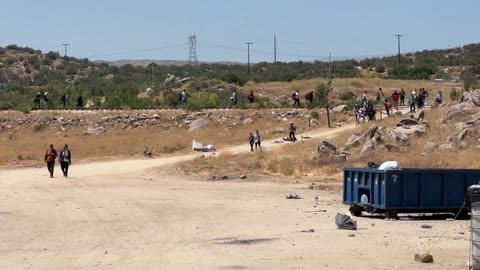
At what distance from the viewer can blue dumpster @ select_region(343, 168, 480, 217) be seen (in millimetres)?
23969

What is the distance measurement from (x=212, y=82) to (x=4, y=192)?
176 feet

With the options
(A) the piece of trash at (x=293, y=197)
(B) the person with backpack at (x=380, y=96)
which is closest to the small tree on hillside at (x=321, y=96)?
(B) the person with backpack at (x=380, y=96)

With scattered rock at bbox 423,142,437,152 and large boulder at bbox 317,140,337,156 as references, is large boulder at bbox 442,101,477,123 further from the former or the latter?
large boulder at bbox 317,140,337,156

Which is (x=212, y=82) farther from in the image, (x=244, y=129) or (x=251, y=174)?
(x=251, y=174)

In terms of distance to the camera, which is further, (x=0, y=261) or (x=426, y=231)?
(x=426, y=231)

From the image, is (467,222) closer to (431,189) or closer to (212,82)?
(431,189)

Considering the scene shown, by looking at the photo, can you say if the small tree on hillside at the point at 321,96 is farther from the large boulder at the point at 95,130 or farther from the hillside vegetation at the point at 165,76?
the large boulder at the point at 95,130

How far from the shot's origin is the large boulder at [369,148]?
140ft

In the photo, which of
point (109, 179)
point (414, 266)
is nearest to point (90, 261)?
point (414, 266)

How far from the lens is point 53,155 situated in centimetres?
4069

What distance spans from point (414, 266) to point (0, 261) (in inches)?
295

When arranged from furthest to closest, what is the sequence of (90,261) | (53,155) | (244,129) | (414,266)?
(244,129) → (53,155) → (90,261) → (414,266)

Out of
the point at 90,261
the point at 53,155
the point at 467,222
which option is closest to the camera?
the point at 90,261

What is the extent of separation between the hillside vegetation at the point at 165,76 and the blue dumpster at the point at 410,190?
42952mm
